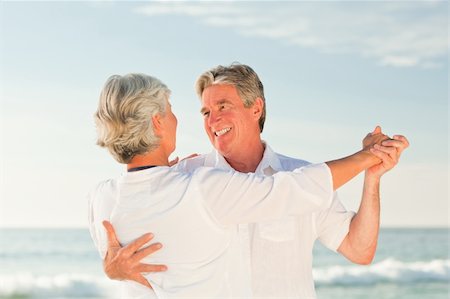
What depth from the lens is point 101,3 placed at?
20.9m

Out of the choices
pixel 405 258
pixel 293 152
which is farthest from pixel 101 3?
pixel 405 258

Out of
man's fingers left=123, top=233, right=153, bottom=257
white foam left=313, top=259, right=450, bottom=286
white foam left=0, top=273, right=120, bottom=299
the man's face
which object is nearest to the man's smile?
the man's face

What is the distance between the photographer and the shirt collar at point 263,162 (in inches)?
126

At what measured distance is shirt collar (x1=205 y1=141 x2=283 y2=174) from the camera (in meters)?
3.20

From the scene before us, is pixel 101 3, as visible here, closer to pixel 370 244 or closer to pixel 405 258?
pixel 405 258

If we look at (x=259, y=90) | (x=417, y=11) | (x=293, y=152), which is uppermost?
(x=417, y=11)

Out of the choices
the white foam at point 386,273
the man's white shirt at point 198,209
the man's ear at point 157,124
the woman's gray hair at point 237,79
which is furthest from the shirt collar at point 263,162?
the white foam at point 386,273

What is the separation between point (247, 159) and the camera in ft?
11.0

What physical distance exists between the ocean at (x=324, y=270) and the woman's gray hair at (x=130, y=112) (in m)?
11.9

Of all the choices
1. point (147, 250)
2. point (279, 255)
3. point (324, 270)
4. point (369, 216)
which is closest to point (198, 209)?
point (147, 250)

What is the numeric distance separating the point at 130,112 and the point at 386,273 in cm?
1458

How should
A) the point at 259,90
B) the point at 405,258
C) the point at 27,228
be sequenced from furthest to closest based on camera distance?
the point at 27,228 → the point at 405,258 → the point at 259,90

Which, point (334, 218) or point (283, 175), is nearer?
point (283, 175)

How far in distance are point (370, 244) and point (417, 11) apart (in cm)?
1791
